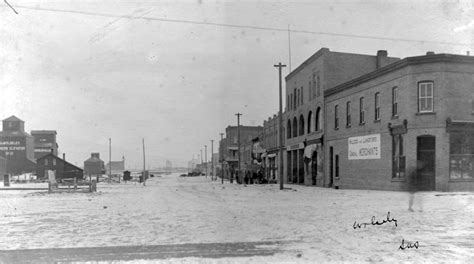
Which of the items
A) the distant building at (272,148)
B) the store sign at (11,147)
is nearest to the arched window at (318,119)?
the distant building at (272,148)

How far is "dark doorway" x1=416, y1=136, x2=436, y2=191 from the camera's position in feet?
81.4

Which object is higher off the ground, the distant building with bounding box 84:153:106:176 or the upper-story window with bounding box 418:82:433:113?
the upper-story window with bounding box 418:82:433:113

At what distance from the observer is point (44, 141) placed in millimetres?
125188

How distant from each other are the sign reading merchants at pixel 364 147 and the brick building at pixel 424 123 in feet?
0.22

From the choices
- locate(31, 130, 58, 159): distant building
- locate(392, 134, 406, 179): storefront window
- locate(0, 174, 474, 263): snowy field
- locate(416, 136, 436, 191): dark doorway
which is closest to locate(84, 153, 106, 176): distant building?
locate(31, 130, 58, 159): distant building

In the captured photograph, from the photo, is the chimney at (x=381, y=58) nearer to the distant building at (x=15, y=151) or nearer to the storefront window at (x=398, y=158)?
the storefront window at (x=398, y=158)

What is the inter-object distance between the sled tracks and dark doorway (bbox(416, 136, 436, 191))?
59.9 feet

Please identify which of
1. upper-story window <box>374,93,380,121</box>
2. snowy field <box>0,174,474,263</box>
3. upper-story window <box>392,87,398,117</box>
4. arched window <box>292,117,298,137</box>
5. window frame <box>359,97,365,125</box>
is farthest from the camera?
arched window <box>292,117,298,137</box>

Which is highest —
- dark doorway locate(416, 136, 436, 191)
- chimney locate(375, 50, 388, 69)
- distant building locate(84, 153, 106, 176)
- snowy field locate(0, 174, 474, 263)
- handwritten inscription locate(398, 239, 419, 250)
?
chimney locate(375, 50, 388, 69)

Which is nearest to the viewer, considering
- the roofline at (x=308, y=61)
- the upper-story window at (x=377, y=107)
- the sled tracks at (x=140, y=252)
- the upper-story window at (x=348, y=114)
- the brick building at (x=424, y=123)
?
the sled tracks at (x=140, y=252)

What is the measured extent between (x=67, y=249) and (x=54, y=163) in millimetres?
81238

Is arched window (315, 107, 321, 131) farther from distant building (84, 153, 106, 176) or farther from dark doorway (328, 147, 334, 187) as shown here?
distant building (84, 153, 106, 176)

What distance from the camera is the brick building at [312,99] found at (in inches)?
1479

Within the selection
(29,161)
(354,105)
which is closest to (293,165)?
(354,105)
